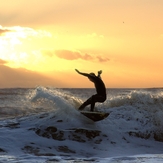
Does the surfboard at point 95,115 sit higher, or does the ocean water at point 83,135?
the surfboard at point 95,115

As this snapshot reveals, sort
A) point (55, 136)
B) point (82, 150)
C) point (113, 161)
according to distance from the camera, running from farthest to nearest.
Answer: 1. point (55, 136)
2. point (82, 150)
3. point (113, 161)

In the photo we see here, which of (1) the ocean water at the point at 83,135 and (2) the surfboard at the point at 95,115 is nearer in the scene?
(1) the ocean water at the point at 83,135

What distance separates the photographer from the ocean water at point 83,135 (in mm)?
10086

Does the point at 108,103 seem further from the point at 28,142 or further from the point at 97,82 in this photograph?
the point at 28,142

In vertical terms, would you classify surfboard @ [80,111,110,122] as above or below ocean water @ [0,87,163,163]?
above

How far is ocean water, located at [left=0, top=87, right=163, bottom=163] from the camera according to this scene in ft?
33.1

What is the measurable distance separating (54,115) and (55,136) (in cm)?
256

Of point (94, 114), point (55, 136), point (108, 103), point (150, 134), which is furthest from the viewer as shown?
point (108, 103)

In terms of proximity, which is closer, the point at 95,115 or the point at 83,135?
the point at 83,135

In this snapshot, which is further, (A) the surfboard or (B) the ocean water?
(A) the surfboard

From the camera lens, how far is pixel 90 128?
13.9 m

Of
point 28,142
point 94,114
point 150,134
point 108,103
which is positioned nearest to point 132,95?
point 108,103

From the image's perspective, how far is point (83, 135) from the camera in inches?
516

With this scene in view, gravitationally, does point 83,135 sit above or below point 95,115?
below
